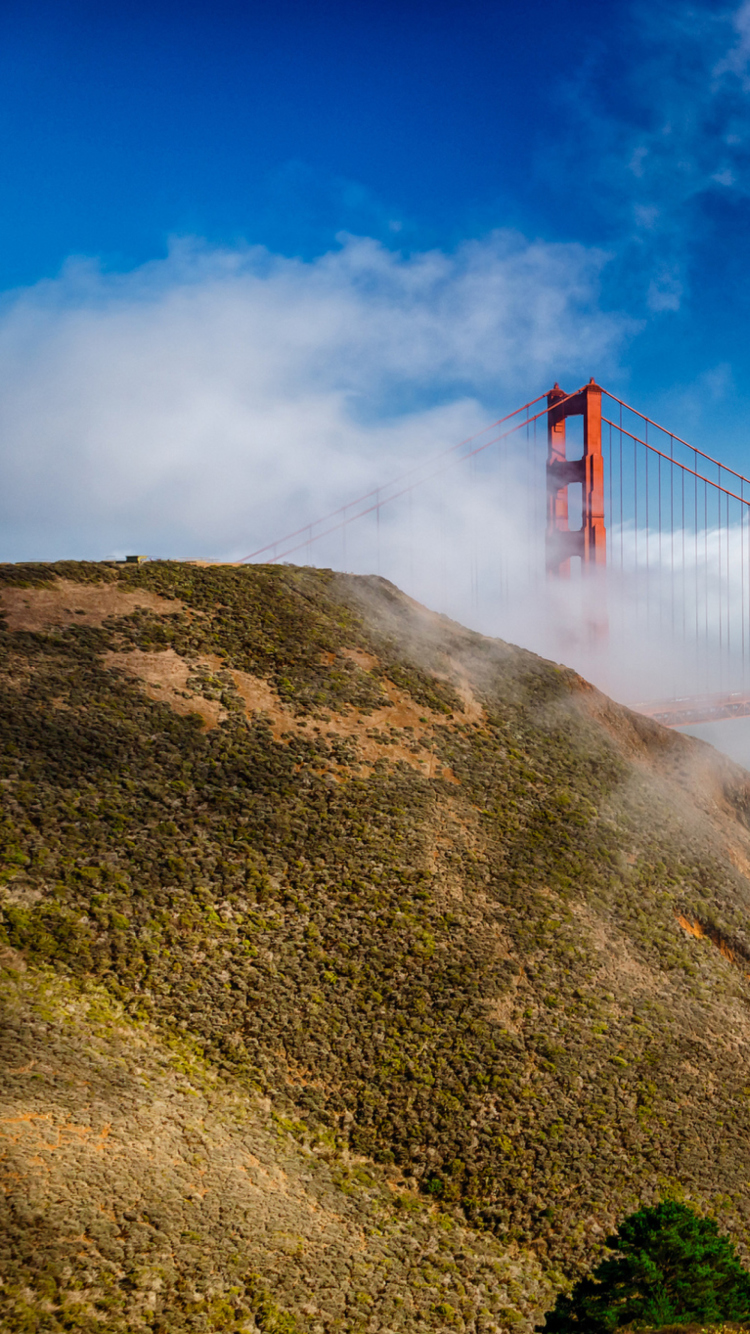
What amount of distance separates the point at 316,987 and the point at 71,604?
16.5 meters

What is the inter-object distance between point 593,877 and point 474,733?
7.18 meters

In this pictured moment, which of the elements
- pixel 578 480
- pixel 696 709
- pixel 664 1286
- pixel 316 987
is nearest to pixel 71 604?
pixel 316 987

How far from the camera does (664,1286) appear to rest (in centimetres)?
916

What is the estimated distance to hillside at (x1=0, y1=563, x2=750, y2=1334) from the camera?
9.72 metres

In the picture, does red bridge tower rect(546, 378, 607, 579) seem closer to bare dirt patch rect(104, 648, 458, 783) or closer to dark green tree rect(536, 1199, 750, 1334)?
bare dirt patch rect(104, 648, 458, 783)

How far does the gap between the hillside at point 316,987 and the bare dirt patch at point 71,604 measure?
0.48ft

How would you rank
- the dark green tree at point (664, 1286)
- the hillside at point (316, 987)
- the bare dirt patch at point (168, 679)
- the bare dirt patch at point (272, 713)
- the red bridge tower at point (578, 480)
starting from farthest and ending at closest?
the red bridge tower at point (578, 480) → the bare dirt patch at point (272, 713) → the bare dirt patch at point (168, 679) → the hillside at point (316, 987) → the dark green tree at point (664, 1286)

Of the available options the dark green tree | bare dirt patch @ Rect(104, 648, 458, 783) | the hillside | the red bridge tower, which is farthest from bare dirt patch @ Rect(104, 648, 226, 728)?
the red bridge tower

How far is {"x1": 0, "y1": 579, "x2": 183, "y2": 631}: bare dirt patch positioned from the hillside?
14cm

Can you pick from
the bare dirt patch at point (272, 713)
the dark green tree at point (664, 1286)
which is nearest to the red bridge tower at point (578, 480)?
the bare dirt patch at point (272, 713)

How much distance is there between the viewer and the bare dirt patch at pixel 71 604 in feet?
78.7

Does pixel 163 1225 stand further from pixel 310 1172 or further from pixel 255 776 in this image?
pixel 255 776

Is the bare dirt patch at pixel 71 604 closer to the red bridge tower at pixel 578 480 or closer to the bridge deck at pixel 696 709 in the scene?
the red bridge tower at pixel 578 480

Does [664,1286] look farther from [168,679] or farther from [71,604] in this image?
[71,604]
